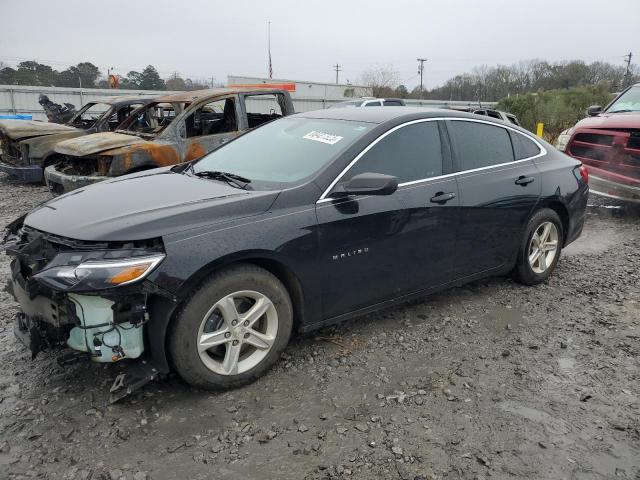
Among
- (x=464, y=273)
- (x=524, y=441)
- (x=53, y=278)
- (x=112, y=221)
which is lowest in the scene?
(x=524, y=441)

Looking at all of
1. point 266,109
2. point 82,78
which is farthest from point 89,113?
point 82,78

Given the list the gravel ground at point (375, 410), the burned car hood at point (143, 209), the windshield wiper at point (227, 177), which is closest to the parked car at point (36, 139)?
the gravel ground at point (375, 410)

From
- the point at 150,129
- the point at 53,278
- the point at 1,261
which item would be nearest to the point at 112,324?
the point at 53,278

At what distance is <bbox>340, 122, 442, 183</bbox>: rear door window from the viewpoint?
345 cm

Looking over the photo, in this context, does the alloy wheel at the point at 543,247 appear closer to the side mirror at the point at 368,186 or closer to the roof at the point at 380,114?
the roof at the point at 380,114

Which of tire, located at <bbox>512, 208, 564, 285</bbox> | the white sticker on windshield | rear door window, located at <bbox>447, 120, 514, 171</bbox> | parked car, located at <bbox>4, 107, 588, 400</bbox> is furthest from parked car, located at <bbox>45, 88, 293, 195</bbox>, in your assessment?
tire, located at <bbox>512, 208, 564, 285</bbox>

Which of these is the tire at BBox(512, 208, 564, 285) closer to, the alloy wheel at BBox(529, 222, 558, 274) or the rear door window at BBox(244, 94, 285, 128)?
the alloy wheel at BBox(529, 222, 558, 274)

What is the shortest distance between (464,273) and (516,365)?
0.90 m

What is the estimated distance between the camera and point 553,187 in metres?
4.57

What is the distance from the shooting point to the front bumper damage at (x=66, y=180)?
643 centimetres

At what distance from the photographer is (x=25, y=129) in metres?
9.14

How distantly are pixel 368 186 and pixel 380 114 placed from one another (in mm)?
1001

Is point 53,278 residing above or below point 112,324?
→ above

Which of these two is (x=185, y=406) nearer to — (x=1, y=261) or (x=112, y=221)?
(x=112, y=221)
